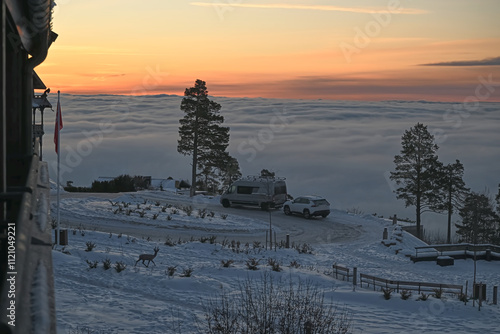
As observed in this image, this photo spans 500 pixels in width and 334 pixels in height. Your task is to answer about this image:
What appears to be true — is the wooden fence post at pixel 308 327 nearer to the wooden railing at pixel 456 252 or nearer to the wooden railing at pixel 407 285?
the wooden railing at pixel 407 285

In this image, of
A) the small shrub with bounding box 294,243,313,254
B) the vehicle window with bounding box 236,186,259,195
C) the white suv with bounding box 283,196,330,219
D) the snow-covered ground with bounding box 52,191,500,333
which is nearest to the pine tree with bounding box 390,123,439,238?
the snow-covered ground with bounding box 52,191,500,333

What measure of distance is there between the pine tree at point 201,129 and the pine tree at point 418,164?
17.4 metres

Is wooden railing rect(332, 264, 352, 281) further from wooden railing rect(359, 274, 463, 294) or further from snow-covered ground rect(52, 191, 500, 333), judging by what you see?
wooden railing rect(359, 274, 463, 294)

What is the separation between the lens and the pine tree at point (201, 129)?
5638 centimetres

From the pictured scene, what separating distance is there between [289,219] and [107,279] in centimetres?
1978

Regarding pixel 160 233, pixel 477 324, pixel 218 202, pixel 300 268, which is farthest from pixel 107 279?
pixel 218 202

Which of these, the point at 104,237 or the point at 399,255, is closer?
Answer: the point at 104,237

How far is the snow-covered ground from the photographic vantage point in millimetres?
13398

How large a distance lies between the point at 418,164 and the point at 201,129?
20.8m

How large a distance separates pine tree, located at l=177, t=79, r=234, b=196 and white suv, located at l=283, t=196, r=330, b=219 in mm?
21344

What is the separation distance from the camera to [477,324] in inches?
613

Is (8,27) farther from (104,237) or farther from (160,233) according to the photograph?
(160,233)

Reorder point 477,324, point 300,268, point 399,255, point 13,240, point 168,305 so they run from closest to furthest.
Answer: point 13,240
point 168,305
point 477,324
point 300,268
point 399,255

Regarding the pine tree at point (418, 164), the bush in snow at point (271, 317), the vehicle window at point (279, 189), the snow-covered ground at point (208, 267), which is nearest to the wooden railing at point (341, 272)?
the snow-covered ground at point (208, 267)
